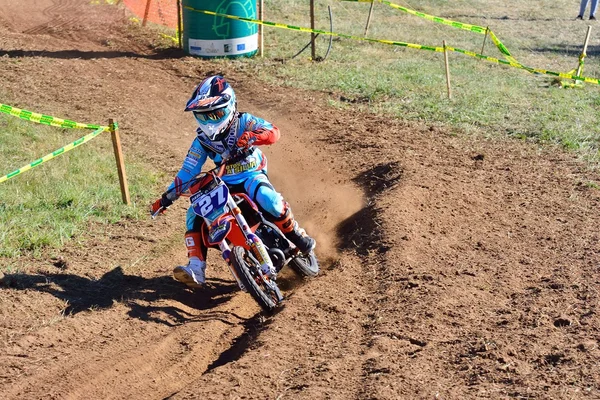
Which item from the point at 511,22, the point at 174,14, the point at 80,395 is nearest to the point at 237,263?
the point at 80,395

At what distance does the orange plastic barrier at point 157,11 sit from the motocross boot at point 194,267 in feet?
44.4

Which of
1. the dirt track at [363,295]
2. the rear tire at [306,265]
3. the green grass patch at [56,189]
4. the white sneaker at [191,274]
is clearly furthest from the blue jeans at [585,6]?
the white sneaker at [191,274]

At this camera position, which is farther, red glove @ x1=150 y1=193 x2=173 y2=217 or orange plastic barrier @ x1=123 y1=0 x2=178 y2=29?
orange plastic barrier @ x1=123 y1=0 x2=178 y2=29

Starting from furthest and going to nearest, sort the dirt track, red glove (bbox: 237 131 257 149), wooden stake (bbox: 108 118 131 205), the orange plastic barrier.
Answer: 1. the orange plastic barrier
2. wooden stake (bbox: 108 118 131 205)
3. red glove (bbox: 237 131 257 149)
4. the dirt track

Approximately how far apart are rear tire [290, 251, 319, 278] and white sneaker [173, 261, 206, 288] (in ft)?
3.06

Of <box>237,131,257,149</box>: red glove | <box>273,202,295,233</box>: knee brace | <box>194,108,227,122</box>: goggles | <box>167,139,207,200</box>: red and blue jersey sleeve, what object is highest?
<box>194,108,227,122</box>: goggles

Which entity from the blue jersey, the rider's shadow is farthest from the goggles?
the rider's shadow

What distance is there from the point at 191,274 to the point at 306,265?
121 cm

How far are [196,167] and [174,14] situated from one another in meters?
14.7

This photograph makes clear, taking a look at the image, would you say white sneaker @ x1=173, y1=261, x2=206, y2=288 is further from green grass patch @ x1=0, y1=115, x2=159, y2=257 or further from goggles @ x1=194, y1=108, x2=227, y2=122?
green grass patch @ x1=0, y1=115, x2=159, y2=257

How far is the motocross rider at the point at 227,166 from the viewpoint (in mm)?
7217

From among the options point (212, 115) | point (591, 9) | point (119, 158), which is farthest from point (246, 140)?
point (591, 9)

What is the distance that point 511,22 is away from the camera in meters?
27.0

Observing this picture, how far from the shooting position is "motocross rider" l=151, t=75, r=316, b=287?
Result: 722 cm
